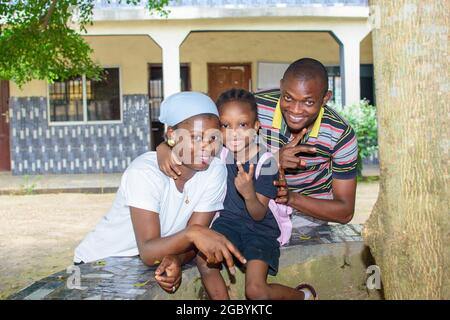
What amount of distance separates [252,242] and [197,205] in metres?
0.32

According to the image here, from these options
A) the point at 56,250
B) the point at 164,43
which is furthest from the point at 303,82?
the point at 164,43

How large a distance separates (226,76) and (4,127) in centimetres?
498

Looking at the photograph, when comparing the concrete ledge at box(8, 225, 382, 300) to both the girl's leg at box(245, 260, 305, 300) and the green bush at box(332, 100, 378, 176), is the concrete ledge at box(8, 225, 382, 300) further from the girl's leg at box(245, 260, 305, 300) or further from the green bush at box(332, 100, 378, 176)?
the green bush at box(332, 100, 378, 176)

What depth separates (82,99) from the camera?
12.9 meters

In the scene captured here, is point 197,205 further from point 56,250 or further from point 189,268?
point 56,250

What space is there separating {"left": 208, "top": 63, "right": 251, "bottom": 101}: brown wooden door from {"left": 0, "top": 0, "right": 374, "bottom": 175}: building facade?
2cm

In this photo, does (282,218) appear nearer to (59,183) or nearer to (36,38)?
(36,38)

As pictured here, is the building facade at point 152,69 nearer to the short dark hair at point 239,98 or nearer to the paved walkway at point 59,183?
the paved walkway at point 59,183

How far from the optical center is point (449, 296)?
85.0 inches

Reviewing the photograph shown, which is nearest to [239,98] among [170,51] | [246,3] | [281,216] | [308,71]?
[308,71]

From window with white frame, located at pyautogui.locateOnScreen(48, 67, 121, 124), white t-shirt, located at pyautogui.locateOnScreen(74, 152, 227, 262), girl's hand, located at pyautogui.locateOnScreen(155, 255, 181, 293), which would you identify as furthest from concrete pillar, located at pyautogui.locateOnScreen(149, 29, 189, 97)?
girl's hand, located at pyautogui.locateOnScreen(155, 255, 181, 293)

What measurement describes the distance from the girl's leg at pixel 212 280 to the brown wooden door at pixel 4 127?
36.6 ft

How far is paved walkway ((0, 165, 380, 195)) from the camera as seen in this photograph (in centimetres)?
1071

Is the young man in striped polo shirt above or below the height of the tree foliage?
below
